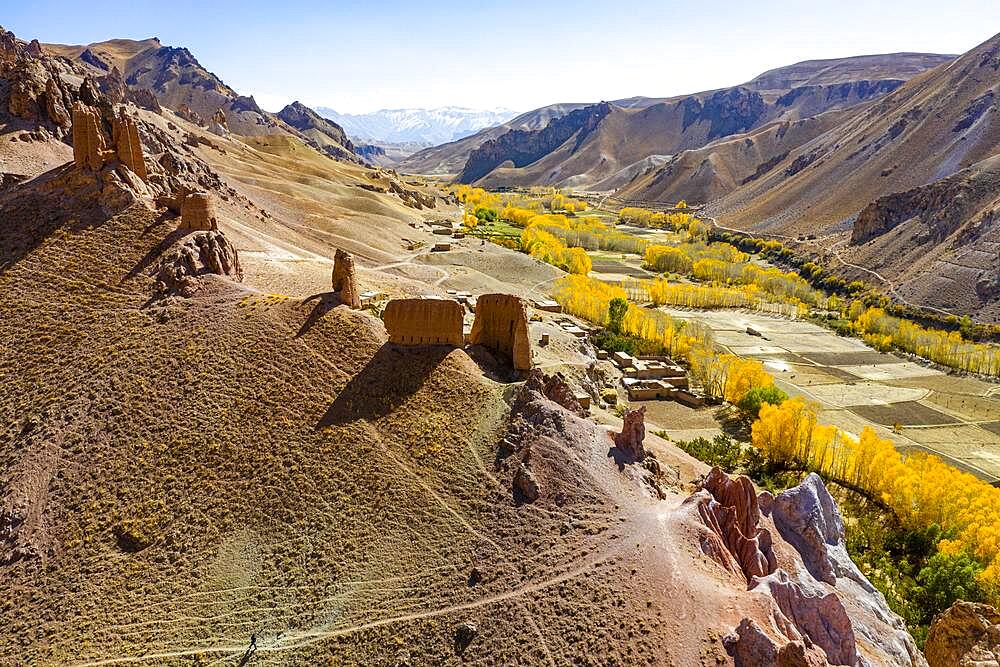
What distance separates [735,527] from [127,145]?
36.9 metres

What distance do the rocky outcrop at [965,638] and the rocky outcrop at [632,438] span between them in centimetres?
1173

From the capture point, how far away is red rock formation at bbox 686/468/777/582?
2036 cm

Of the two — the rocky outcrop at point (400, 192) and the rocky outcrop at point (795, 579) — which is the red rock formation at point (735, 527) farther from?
the rocky outcrop at point (400, 192)

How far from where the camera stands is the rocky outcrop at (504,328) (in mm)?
27531

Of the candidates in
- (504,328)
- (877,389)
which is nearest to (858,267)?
(877,389)

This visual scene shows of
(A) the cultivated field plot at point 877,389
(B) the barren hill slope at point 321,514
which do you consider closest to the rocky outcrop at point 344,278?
(B) the barren hill slope at point 321,514

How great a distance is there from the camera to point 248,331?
26234 millimetres

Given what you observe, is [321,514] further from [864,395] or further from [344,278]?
[864,395]

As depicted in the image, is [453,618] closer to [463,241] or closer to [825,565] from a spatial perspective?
[825,565]

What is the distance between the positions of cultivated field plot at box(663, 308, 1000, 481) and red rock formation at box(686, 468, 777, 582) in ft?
105

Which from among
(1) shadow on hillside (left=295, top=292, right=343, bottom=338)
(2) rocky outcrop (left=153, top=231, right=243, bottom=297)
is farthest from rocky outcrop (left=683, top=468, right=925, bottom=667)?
(2) rocky outcrop (left=153, top=231, right=243, bottom=297)

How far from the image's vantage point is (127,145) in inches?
1347

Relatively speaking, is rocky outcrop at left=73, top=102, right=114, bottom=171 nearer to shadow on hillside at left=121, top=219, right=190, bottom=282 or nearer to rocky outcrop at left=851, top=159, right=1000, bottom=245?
shadow on hillside at left=121, top=219, right=190, bottom=282

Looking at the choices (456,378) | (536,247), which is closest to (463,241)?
(536,247)
